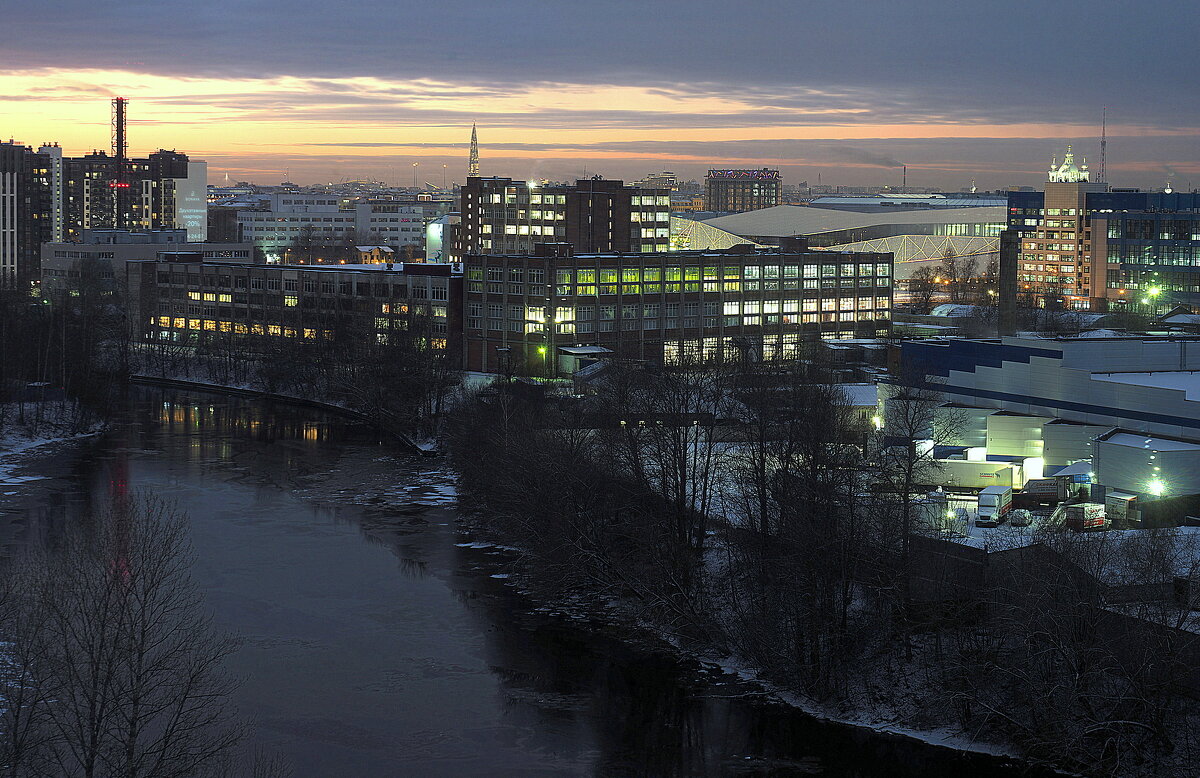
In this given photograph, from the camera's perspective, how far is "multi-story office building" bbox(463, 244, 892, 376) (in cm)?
3184

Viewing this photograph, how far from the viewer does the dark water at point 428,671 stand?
10.2 meters

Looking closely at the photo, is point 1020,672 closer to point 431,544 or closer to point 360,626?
point 360,626

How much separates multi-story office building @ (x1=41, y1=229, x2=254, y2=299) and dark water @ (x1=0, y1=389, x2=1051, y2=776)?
84.0ft

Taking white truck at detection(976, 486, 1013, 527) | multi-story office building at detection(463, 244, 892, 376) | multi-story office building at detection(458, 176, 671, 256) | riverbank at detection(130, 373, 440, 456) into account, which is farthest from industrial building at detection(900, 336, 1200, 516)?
multi-story office building at detection(458, 176, 671, 256)

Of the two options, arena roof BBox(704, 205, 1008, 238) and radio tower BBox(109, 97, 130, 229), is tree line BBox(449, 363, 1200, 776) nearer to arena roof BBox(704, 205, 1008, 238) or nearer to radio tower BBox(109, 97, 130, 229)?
arena roof BBox(704, 205, 1008, 238)

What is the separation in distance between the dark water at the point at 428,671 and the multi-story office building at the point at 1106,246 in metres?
32.0

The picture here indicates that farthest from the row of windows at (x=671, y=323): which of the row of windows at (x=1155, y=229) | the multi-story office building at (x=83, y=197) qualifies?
the multi-story office building at (x=83, y=197)

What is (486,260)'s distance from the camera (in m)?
32.4

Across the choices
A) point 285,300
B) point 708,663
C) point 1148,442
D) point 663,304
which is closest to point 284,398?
point 285,300

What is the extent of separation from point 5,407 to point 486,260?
11.4 metres

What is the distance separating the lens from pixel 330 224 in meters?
79.9

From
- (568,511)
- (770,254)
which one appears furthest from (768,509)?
(770,254)

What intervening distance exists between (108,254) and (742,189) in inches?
2937

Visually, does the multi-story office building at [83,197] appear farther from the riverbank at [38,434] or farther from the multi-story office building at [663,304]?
the riverbank at [38,434]
